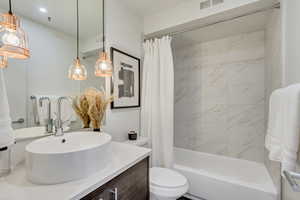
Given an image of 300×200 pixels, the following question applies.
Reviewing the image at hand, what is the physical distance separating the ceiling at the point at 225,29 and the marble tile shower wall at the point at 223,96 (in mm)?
126

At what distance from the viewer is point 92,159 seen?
747mm

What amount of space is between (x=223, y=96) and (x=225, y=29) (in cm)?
100

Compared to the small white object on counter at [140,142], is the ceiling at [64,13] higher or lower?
higher

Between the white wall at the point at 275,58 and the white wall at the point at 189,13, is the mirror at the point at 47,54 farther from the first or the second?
the white wall at the point at 275,58

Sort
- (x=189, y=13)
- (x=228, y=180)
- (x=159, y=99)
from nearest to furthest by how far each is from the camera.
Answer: (x=228, y=180), (x=189, y=13), (x=159, y=99)

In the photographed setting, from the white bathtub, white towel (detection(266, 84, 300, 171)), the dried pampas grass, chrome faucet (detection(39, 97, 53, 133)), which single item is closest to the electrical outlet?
white towel (detection(266, 84, 300, 171))

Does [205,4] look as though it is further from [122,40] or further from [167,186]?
[167,186]

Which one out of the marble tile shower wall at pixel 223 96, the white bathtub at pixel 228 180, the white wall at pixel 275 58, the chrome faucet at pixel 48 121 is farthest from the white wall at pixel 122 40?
the white wall at pixel 275 58

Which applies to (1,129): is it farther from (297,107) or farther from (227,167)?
(227,167)

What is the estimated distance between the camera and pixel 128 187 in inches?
35.3

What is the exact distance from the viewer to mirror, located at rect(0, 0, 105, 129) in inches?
35.4

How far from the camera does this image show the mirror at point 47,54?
2.95 ft

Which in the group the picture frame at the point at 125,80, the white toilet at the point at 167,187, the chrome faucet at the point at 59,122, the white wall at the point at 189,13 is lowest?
the white toilet at the point at 167,187

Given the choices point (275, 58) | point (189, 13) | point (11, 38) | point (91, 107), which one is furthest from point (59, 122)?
point (275, 58)
